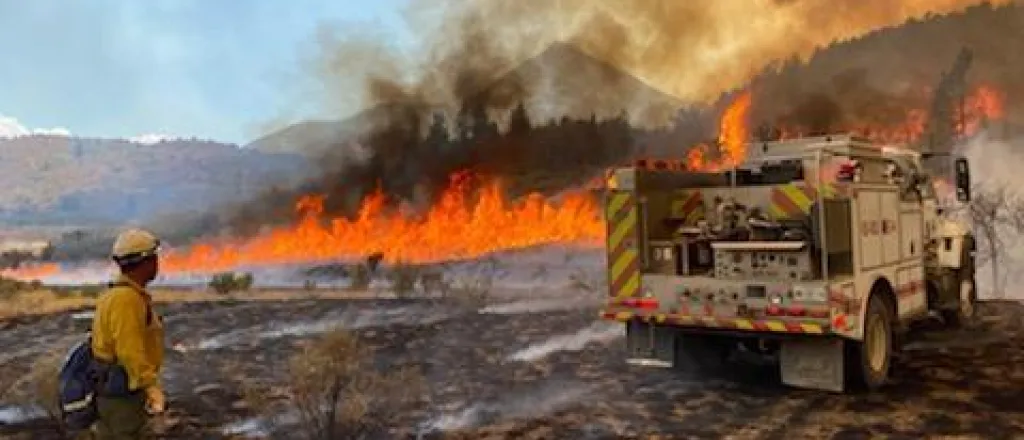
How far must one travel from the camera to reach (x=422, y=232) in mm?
29125

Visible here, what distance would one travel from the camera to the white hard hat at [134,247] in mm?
4242

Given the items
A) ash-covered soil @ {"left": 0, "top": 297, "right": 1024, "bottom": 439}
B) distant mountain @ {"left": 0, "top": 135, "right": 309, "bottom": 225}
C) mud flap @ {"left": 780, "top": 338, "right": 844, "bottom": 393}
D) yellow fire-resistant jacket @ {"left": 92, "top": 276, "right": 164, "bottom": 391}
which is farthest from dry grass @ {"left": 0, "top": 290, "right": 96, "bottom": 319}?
mud flap @ {"left": 780, "top": 338, "right": 844, "bottom": 393}

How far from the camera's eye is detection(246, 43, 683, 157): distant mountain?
2650 cm

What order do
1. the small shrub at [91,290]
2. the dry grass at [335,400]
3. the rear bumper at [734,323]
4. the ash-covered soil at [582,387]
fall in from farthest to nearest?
the small shrub at [91,290], the rear bumper at [734,323], the ash-covered soil at [582,387], the dry grass at [335,400]

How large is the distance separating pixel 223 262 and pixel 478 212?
10.7 m

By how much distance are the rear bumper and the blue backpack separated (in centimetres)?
575

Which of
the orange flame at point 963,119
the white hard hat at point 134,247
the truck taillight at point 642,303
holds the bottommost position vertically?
the truck taillight at point 642,303

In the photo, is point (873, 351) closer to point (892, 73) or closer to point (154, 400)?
point (154, 400)

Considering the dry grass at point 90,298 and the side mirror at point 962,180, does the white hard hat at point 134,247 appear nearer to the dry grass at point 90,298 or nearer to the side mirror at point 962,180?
the side mirror at point 962,180

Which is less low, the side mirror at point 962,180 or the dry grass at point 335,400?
the side mirror at point 962,180

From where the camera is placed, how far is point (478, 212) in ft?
93.4

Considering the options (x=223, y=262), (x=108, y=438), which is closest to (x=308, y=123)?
(x=223, y=262)

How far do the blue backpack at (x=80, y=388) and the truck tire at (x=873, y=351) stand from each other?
678 centimetres

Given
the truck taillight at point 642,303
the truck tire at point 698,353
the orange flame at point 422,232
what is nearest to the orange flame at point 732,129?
the orange flame at point 422,232
